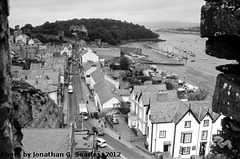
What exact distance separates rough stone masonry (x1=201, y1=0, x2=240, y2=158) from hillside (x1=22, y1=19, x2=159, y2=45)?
116 metres

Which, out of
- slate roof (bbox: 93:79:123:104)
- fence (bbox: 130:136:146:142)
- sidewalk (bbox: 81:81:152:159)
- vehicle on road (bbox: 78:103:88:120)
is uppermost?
slate roof (bbox: 93:79:123:104)

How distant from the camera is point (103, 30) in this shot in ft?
422

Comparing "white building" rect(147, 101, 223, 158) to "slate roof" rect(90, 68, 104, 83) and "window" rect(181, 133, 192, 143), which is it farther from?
"slate roof" rect(90, 68, 104, 83)

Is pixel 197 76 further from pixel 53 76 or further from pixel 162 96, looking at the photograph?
pixel 162 96

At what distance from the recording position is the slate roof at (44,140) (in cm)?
777

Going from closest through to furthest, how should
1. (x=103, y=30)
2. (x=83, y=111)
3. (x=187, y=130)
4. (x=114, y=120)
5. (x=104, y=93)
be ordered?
(x=187, y=130) < (x=114, y=120) < (x=83, y=111) < (x=104, y=93) < (x=103, y=30)

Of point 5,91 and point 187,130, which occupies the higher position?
point 5,91

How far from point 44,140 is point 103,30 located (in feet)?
403

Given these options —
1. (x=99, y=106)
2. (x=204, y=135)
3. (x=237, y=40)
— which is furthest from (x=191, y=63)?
(x=237, y=40)

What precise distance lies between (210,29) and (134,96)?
24285 mm

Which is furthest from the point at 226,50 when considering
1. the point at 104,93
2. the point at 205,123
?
the point at 104,93

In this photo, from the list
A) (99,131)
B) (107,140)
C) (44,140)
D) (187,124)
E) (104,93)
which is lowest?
(107,140)

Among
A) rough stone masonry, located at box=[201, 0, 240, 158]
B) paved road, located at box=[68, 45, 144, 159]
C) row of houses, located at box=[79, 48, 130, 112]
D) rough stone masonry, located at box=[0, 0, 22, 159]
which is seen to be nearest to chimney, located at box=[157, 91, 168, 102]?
paved road, located at box=[68, 45, 144, 159]

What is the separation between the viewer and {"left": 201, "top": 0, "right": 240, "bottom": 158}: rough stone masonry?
2527 millimetres
